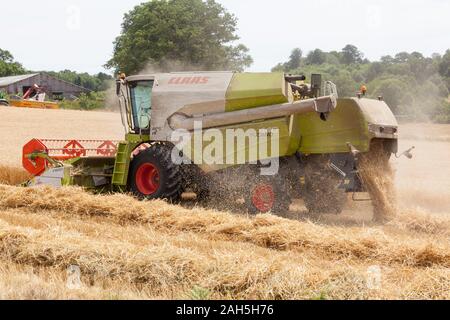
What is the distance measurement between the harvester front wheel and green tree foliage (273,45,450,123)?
30.7 feet

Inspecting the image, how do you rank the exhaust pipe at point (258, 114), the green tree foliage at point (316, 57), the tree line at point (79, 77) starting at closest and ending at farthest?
the exhaust pipe at point (258, 114) < the green tree foliage at point (316, 57) < the tree line at point (79, 77)

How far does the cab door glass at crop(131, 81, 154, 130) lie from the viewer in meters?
11.4

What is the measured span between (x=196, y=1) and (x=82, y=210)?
1506 inches

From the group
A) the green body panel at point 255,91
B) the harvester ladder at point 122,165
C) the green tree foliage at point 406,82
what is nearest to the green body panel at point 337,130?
the green body panel at point 255,91

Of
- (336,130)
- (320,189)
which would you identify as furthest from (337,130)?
(320,189)

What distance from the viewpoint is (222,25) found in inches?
1800

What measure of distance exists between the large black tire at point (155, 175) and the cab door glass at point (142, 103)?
1.86 ft

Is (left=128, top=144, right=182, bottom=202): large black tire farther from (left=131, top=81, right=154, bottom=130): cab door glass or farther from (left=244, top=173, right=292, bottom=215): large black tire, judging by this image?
(left=244, top=173, right=292, bottom=215): large black tire

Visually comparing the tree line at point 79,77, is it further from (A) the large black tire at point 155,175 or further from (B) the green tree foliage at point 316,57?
(A) the large black tire at point 155,175

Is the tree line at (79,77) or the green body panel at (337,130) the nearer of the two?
the green body panel at (337,130)

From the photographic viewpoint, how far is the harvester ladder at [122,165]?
1127 centimetres

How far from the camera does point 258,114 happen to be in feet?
33.4
